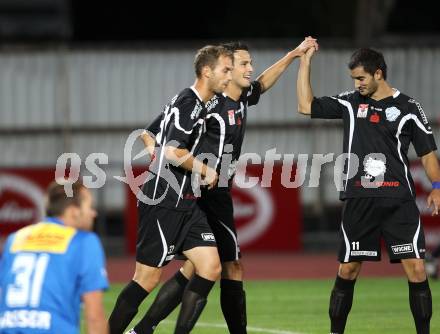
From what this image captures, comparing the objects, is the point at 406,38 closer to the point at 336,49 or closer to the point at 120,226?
the point at 336,49

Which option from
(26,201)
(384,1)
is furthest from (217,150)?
(384,1)

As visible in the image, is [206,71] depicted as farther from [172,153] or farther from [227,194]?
[227,194]

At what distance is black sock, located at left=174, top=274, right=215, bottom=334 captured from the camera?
8500 millimetres

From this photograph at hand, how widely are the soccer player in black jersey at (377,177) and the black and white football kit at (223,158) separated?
884 millimetres

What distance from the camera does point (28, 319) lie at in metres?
6.13

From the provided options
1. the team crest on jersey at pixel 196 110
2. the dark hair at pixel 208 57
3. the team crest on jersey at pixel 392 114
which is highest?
the dark hair at pixel 208 57

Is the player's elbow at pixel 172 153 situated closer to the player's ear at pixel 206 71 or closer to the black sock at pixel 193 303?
the player's ear at pixel 206 71

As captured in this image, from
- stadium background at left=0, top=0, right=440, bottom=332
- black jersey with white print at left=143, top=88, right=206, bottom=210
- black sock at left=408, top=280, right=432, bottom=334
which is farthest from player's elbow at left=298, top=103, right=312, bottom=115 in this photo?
stadium background at left=0, top=0, right=440, bottom=332

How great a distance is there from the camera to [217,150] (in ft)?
30.0

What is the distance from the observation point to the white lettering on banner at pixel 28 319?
613cm

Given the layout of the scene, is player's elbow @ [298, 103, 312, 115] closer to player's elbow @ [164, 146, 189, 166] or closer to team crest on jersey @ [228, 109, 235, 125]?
team crest on jersey @ [228, 109, 235, 125]

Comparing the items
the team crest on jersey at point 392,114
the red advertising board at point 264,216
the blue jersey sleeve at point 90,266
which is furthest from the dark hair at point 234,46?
the red advertising board at point 264,216

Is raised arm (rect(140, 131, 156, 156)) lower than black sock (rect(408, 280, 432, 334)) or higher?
higher

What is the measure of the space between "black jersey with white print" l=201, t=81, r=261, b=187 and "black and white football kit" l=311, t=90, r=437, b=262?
35.1 inches
